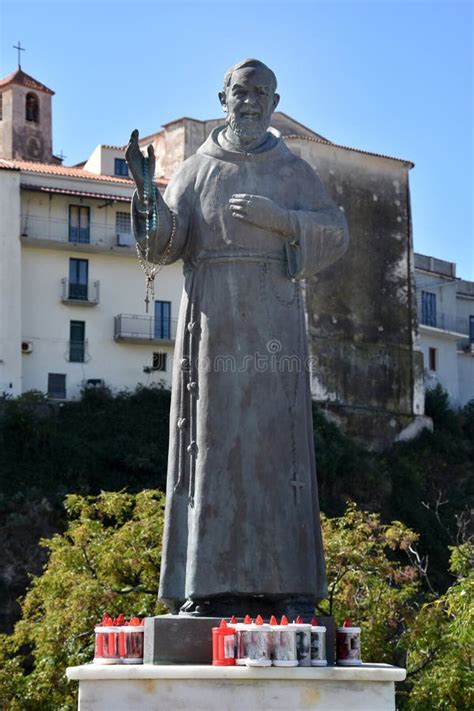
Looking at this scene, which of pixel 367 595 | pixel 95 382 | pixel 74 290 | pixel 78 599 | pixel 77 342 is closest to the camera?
pixel 78 599

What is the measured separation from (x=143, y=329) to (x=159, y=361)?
1.35 meters

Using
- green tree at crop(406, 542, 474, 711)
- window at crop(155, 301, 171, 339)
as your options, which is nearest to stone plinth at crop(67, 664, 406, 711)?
green tree at crop(406, 542, 474, 711)

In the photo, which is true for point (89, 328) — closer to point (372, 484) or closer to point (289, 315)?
point (372, 484)

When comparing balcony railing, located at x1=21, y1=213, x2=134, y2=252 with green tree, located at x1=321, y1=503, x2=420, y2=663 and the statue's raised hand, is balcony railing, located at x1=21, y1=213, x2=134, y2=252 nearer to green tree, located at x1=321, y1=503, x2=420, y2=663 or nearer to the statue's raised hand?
green tree, located at x1=321, y1=503, x2=420, y2=663

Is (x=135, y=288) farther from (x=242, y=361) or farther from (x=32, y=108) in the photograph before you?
(x=242, y=361)

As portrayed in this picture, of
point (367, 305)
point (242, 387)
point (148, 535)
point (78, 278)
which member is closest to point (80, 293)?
point (78, 278)

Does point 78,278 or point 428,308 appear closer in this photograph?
point 78,278

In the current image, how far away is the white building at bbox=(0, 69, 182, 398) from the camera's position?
5547cm

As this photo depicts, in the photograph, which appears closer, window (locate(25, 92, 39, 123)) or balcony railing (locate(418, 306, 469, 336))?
balcony railing (locate(418, 306, 469, 336))

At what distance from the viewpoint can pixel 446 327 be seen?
2741 inches

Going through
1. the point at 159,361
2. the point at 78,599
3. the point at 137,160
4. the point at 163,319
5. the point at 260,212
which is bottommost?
the point at 78,599

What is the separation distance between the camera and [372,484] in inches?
2137

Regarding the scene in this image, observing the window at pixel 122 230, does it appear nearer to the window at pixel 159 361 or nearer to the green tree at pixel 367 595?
the window at pixel 159 361

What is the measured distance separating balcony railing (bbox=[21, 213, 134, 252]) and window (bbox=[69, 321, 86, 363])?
309 cm
